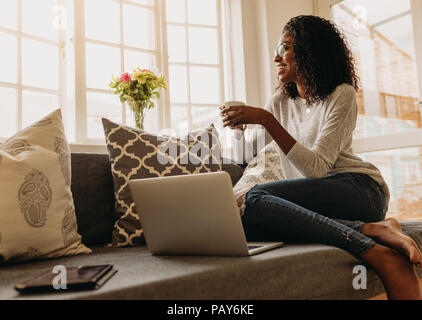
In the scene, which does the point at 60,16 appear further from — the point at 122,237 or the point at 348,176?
the point at 348,176

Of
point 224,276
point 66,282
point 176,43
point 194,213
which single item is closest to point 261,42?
point 176,43

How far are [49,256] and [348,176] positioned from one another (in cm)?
105

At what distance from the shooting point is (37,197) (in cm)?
116

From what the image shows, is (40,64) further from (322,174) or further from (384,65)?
(384,65)

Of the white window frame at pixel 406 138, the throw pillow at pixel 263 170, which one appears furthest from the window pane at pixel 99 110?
the white window frame at pixel 406 138

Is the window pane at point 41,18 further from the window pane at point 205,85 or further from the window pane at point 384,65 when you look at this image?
the window pane at point 384,65

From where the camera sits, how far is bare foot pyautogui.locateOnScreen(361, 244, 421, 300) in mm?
1093

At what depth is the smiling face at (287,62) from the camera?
1.70 meters

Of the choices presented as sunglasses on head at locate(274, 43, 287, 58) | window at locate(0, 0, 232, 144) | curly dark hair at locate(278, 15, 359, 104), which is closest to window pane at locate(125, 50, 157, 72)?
window at locate(0, 0, 232, 144)

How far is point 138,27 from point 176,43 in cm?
32

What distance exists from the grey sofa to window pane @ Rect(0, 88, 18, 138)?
1.25 meters
